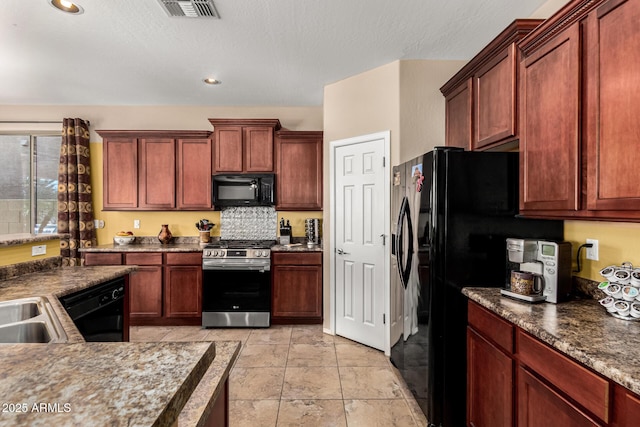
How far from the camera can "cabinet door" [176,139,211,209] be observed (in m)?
4.12

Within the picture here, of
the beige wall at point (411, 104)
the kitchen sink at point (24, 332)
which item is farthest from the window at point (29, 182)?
the beige wall at point (411, 104)

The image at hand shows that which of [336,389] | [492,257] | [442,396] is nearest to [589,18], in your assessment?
[492,257]

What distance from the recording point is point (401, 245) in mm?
2523

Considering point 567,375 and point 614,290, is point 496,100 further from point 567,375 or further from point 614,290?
point 567,375

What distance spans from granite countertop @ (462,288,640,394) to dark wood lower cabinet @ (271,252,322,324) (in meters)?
2.18

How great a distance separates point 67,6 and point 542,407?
3488mm

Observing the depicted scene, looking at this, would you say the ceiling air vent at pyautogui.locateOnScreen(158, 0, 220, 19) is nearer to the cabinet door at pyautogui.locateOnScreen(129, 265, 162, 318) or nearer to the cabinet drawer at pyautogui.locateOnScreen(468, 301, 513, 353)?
the cabinet drawer at pyautogui.locateOnScreen(468, 301, 513, 353)

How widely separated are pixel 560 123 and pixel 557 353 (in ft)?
3.43

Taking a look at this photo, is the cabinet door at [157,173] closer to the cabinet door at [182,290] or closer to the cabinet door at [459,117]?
the cabinet door at [182,290]

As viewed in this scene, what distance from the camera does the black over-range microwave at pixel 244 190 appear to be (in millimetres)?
4070

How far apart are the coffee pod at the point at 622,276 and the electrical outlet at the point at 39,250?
10.8 feet

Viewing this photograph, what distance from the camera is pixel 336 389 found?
8.20ft

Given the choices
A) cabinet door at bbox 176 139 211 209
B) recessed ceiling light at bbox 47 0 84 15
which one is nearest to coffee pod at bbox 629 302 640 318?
recessed ceiling light at bbox 47 0 84 15

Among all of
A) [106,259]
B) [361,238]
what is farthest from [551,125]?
[106,259]
